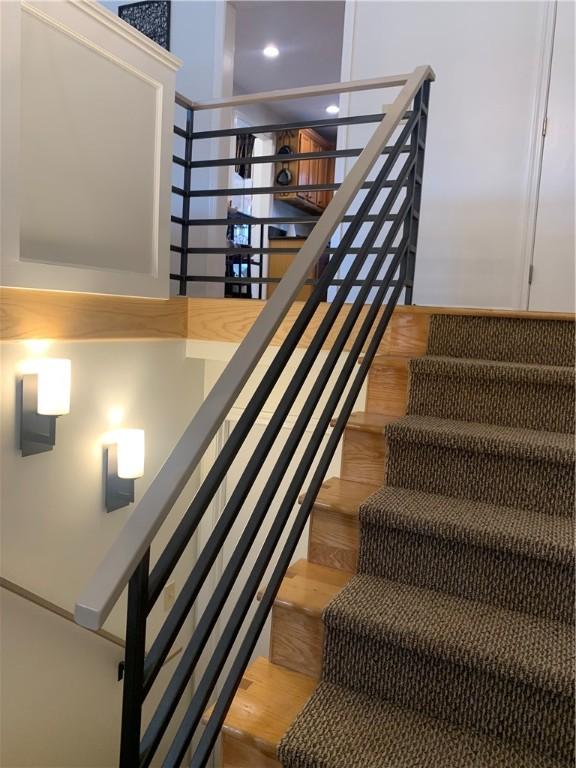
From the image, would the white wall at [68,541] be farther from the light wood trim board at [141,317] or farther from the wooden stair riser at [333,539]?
the wooden stair riser at [333,539]

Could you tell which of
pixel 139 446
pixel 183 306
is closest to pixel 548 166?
pixel 183 306

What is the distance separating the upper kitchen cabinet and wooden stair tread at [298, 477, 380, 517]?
5123 millimetres

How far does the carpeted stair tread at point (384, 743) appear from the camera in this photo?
1102mm

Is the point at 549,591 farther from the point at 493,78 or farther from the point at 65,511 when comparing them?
the point at 493,78

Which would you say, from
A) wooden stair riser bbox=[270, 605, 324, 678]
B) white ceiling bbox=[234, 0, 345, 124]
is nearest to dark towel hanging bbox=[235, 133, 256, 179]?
white ceiling bbox=[234, 0, 345, 124]

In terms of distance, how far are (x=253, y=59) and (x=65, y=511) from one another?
4.55 metres

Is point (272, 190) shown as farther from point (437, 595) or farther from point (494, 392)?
point (437, 595)

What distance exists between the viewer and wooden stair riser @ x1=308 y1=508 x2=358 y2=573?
154 centimetres

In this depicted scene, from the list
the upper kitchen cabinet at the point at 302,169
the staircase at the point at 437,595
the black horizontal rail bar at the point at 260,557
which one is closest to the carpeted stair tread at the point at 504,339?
the staircase at the point at 437,595

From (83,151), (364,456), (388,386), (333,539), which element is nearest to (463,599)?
(333,539)

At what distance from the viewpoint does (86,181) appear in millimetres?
2055

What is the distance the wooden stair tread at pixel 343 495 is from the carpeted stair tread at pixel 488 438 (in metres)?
0.18

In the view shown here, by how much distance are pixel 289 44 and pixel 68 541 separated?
4.37 meters

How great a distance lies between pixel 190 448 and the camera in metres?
0.90
